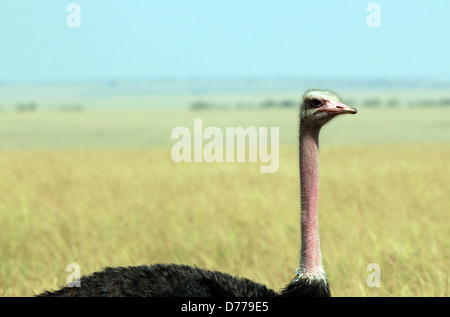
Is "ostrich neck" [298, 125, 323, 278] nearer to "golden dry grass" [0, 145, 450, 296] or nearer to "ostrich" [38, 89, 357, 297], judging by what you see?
"ostrich" [38, 89, 357, 297]

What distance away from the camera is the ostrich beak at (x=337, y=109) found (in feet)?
15.5

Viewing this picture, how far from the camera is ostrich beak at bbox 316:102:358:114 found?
4709 mm

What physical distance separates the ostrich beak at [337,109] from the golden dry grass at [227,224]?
6.42 ft

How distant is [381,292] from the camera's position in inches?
265

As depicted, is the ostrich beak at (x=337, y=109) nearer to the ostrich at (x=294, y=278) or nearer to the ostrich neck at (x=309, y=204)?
the ostrich at (x=294, y=278)

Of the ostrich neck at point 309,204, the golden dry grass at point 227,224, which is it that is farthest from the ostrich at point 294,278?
the golden dry grass at point 227,224

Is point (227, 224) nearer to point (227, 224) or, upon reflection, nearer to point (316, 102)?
point (227, 224)

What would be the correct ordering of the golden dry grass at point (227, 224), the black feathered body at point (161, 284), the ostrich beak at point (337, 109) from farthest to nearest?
1. the golden dry grass at point (227, 224)
2. the ostrich beak at point (337, 109)
3. the black feathered body at point (161, 284)

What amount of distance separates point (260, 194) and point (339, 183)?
1775mm

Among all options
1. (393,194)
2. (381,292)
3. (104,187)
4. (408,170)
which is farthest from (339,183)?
(381,292)

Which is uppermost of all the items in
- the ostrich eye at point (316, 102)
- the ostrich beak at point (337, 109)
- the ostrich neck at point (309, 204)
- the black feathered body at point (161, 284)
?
the ostrich eye at point (316, 102)

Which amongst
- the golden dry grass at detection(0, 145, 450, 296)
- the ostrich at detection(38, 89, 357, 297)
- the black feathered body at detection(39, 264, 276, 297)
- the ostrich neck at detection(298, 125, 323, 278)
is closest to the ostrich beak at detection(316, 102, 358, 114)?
the ostrich at detection(38, 89, 357, 297)

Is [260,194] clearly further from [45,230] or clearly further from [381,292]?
[381,292]

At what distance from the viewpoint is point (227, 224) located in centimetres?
995
